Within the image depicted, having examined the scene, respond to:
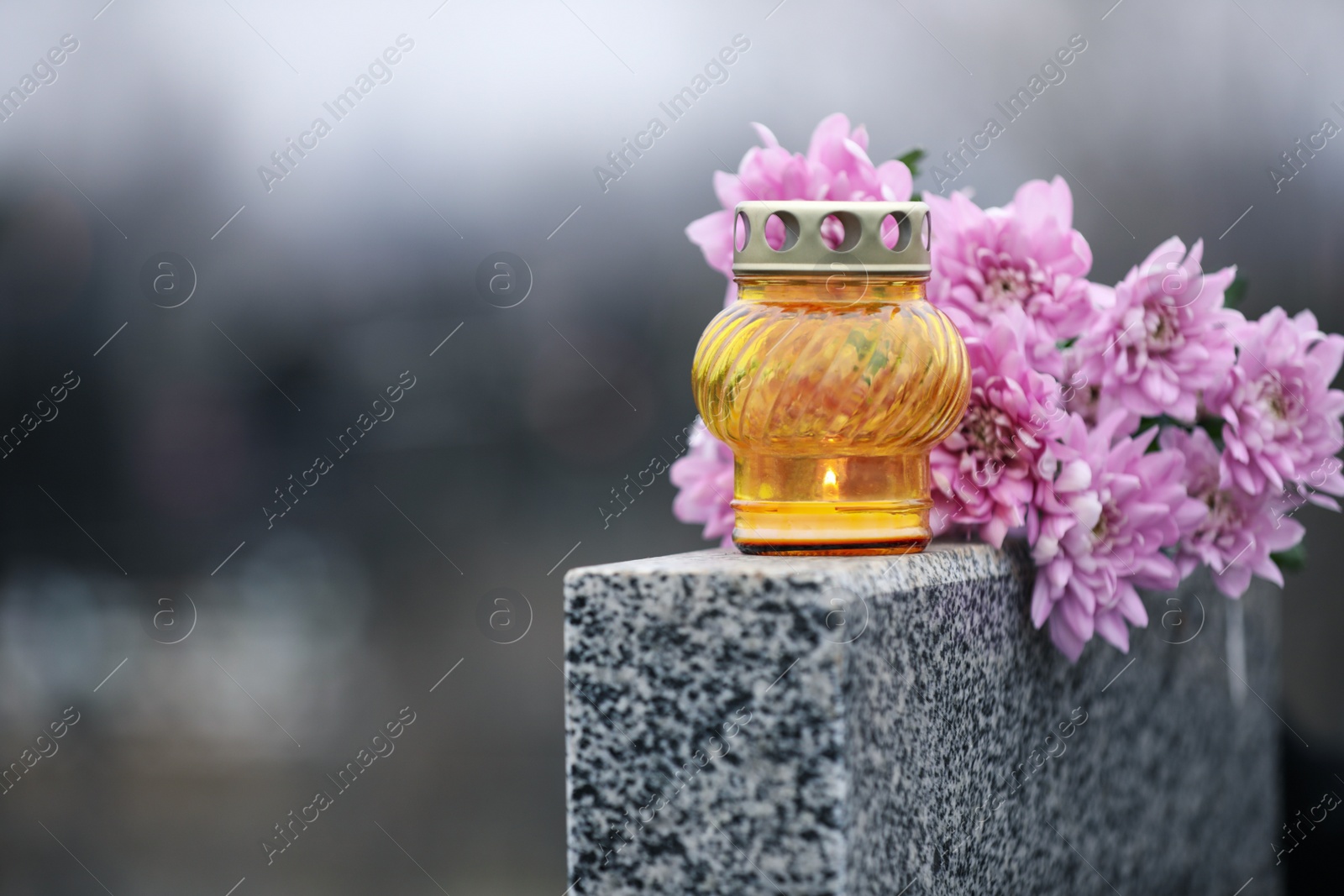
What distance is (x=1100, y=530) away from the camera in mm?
1483

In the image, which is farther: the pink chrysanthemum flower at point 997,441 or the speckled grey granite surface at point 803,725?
the pink chrysanthemum flower at point 997,441

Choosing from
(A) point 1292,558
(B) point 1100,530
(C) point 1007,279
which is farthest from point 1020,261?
(A) point 1292,558

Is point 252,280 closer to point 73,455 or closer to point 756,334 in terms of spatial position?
point 73,455

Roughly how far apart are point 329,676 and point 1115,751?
7013mm

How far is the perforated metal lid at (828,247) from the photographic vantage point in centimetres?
123

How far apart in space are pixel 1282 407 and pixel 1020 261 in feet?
1.40

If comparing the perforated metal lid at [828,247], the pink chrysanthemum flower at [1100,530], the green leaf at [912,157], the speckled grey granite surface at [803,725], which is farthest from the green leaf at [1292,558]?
the perforated metal lid at [828,247]

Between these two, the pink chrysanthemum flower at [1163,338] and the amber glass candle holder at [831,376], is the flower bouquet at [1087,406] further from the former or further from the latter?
the amber glass candle holder at [831,376]

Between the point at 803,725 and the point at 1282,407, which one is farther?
the point at 1282,407

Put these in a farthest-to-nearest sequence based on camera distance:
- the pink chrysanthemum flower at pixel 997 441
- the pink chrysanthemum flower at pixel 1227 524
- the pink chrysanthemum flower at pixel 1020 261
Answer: the pink chrysanthemum flower at pixel 1227 524 → the pink chrysanthemum flower at pixel 1020 261 → the pink chrysanthemum flower at pixel 997 441

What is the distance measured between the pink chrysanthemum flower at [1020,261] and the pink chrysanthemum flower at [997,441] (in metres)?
0.08

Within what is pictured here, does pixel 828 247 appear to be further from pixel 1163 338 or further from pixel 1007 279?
pixel 1163 338

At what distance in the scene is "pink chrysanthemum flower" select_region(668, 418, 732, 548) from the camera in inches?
63.4

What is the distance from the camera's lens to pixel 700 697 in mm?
1041
